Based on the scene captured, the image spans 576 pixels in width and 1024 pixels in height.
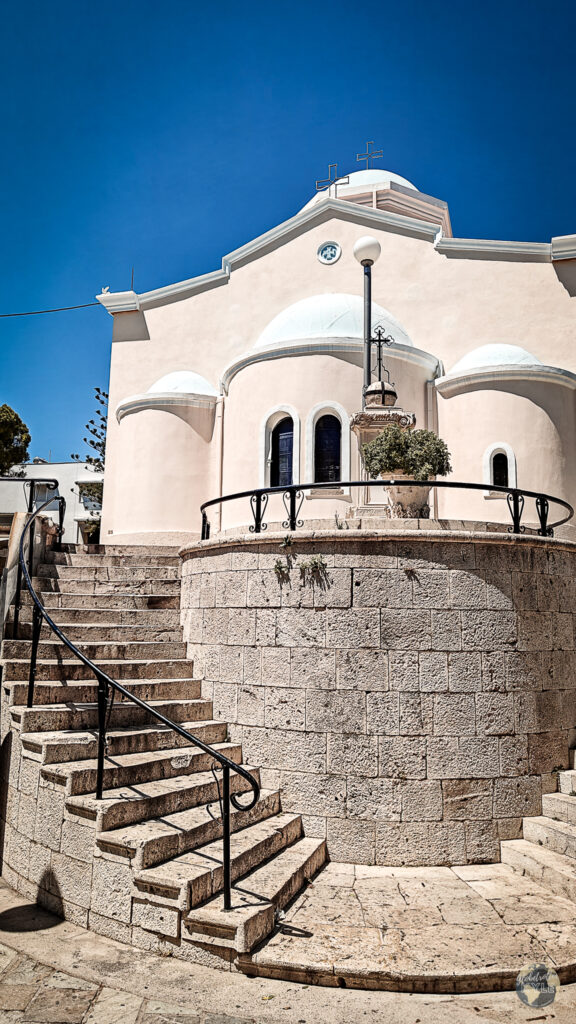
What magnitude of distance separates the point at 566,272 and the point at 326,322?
5.54m


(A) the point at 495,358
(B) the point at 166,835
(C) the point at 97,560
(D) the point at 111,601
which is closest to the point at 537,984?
(B) the point at 166,835

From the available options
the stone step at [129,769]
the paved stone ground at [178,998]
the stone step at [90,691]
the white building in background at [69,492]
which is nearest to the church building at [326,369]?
the stone step at [90,691]

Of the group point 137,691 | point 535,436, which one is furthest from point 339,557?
point 535,436

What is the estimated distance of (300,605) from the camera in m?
6.92

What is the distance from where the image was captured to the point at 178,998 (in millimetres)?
4168

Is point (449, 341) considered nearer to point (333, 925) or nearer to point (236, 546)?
point (236, 546)

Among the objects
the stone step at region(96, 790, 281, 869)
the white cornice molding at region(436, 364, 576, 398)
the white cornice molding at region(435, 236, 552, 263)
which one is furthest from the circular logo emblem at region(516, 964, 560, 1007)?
the white cornice molding at region(435, 236, 552, 263)

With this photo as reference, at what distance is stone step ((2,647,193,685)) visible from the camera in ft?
21.8

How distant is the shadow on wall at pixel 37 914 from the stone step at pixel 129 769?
2.56 ft

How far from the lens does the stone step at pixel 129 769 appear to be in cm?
529

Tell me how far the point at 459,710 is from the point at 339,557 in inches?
75.3

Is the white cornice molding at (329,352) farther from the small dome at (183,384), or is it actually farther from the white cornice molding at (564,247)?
the white cornice molding at (564,247)

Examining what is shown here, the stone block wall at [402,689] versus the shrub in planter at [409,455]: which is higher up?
the shrub in planter at [409,455]

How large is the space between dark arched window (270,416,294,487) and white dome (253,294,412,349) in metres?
1.57
